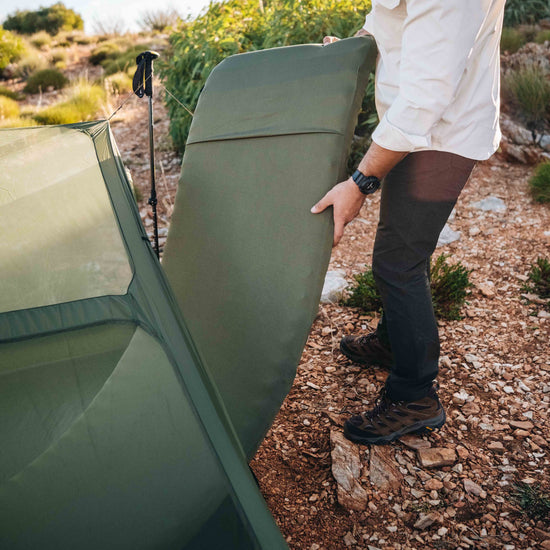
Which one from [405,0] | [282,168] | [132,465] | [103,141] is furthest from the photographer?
[103,141]

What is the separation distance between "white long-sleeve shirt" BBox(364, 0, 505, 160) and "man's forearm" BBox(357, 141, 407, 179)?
3 centimetres

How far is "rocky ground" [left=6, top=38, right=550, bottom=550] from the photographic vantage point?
145 cm

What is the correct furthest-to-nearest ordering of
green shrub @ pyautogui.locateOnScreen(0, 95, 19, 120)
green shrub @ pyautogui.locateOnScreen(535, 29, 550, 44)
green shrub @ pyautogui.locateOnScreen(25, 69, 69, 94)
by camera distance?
green shrub @ pyautogui.locateOnScreen(25, 69, 69, 94), green shrub @ pyautogui.locateOnScreen(0, 95, 19, 120), green shrub @ pyautogui.locateOnScreen(535, 29, 550, 44)

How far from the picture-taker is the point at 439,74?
1.13 metres

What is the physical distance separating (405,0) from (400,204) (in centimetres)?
52

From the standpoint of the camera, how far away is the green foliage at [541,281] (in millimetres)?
2549

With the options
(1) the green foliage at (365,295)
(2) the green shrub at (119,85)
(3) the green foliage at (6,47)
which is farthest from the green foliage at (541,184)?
(3) the green foliage at (6,47)

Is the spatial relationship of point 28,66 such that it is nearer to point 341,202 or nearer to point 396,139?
point 341,202

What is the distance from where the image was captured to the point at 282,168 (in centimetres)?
151

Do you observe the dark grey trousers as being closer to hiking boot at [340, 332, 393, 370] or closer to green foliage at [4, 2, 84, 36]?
hiking boot at [340, 332, 393, 370]

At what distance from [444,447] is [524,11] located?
661 centimetres

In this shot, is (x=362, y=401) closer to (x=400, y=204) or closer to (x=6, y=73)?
(x=400, y=204)

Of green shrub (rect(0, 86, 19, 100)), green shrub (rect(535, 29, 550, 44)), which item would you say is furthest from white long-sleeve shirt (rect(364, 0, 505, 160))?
green shrub (rect(0, 86, 19, 100))

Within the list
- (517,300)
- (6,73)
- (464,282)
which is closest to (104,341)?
(464,282)
